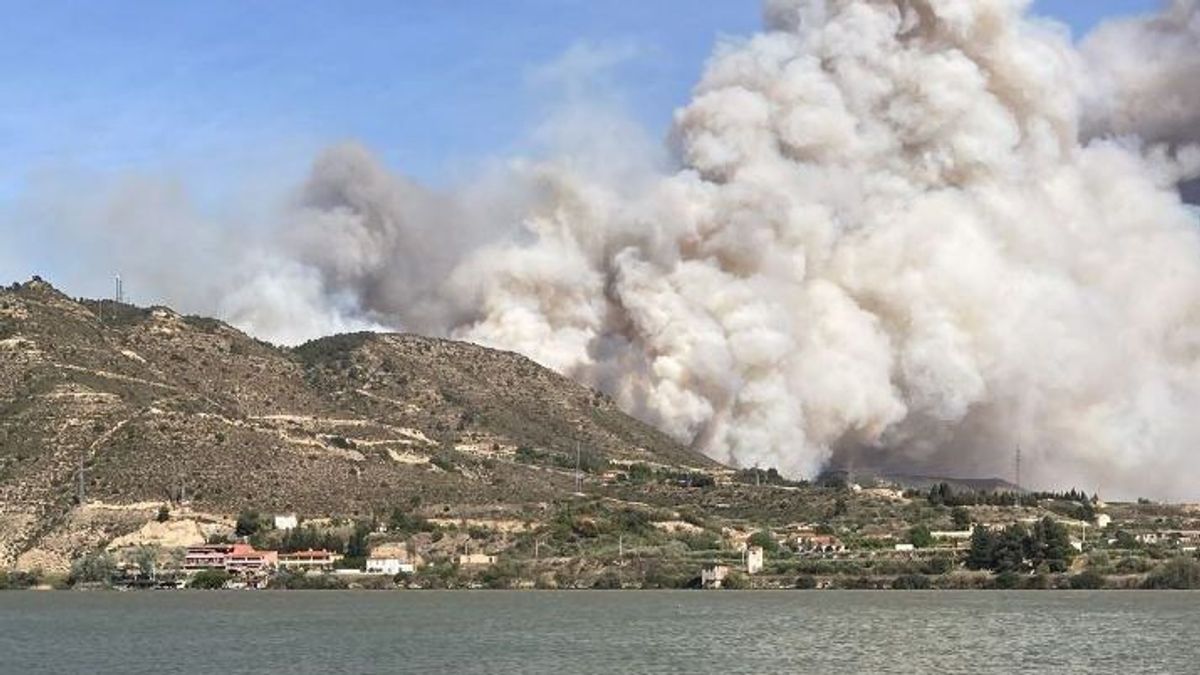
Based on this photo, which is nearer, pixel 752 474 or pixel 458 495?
pixel 458 495

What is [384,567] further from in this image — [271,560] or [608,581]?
[608,581]

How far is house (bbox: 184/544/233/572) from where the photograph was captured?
142 m

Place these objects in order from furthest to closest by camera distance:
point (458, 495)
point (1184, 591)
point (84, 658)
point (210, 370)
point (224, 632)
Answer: point (210, 370), point (458, 495), point (1184, 591), point (224, 632), point (84, 658)

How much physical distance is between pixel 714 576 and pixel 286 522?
104 feet

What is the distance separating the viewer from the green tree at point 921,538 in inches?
5728

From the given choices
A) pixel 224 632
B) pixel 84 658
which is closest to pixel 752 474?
pixel 224 632

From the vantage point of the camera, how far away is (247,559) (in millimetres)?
141500

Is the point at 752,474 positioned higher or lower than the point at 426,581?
higher

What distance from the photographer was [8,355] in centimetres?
15738

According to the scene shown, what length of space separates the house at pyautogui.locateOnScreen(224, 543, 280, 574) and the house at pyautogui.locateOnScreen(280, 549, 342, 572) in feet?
2.38

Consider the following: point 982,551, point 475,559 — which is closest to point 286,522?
point 475,559

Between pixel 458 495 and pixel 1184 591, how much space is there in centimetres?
5598

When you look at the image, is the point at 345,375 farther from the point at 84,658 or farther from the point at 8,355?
the point at 84,658

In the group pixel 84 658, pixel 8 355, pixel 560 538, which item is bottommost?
pixel 84 658
